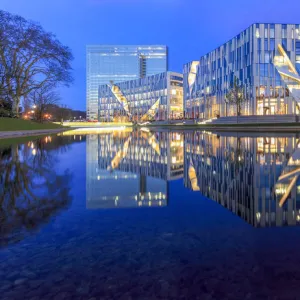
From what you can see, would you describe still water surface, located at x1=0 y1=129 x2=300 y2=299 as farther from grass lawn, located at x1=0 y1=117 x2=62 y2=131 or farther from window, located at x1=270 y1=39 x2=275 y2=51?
window, located at x1=270 y1=39 x2=275 y2=51

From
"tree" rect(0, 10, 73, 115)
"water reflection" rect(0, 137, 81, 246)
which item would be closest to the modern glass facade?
"tree" rect(0, 10, 73, 115)

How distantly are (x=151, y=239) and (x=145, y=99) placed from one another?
11630 cm

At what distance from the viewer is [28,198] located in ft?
22.2

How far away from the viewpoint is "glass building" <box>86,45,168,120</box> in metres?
174

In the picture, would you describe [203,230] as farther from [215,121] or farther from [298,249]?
[215,121]

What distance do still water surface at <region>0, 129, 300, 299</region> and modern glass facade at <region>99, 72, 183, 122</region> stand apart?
342 ft

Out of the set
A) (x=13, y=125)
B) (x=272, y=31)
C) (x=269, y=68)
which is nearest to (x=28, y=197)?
(x=13, y=125)

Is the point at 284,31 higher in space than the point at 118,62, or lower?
lower

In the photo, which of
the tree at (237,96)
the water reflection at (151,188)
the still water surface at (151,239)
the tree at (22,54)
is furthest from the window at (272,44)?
the still water surface at (151,239)

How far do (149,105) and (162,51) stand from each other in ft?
251

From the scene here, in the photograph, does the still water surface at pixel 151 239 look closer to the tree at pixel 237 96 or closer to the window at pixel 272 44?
the tree at pixel 237 96

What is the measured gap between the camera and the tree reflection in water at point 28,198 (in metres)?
4.87

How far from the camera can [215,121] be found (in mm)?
69125

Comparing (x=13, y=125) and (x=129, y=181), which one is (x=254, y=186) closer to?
(x=129, y=181)
